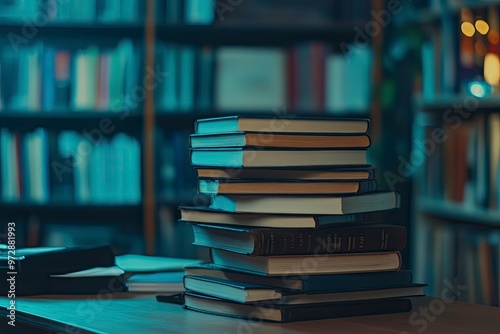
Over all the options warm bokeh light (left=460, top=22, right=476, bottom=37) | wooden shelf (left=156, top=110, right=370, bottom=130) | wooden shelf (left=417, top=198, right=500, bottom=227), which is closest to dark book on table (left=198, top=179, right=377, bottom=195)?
wooden shelf (left=417, top=198, right=500, bottom=227)

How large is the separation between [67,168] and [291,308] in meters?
2.47

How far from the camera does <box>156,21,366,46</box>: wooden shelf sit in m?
3.55

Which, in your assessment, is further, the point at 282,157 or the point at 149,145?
the point at 149,145

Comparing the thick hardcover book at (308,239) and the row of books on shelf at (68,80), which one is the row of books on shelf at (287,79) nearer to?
the row of books on shelf at (68,80)

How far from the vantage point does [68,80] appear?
137 inches

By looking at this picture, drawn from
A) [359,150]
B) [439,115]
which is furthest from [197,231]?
[439,115]

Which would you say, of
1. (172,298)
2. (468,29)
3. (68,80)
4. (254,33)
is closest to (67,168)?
(68,80)

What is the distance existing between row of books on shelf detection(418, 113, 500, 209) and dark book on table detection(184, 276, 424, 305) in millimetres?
1770

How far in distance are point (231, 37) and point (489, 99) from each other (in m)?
1.20

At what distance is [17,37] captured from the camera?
350cm

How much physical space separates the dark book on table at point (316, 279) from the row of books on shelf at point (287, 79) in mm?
2348

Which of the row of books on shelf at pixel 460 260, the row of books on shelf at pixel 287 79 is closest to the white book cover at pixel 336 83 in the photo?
the row of books on shelf at pixel 287 79

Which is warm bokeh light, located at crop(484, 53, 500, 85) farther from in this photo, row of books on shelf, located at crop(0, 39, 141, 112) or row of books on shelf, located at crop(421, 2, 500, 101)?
row of books on shelf, located at crop(0, 39, 141, 112)

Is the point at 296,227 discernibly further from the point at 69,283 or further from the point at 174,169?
the point at 174,169
